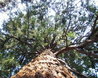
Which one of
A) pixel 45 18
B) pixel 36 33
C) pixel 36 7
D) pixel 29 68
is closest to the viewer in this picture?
pixel 29 68

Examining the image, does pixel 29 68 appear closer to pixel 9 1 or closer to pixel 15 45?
pixel 15 45

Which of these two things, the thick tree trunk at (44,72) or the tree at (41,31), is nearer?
the thick tree trunk at (44,72)

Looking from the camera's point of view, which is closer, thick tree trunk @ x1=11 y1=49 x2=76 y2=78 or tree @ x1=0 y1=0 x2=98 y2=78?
thick tree trunk @ x1=11 y1=49 x2=76 y2=78

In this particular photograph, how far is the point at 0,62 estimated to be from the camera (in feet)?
27.0

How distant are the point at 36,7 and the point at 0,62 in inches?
130

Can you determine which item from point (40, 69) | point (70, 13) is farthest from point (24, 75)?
point (70, 13)

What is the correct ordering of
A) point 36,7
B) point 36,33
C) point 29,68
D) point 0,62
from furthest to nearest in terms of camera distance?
point 36,7 < point 36,33 < point 0,62 < point 29,68

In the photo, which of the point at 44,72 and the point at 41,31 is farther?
the point at 41,31

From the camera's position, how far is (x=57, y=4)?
9922 millimetres

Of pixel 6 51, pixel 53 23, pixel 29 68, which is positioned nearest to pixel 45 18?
pixel 53 23

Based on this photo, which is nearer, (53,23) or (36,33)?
(36,33)

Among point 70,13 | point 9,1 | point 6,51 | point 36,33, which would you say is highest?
point 9,1

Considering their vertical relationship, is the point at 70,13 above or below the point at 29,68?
above

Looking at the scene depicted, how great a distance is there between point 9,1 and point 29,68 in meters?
6.04
